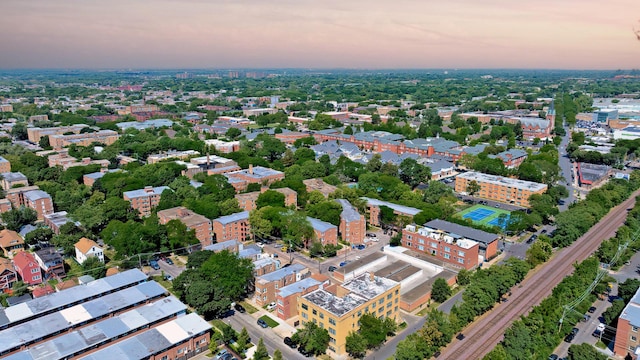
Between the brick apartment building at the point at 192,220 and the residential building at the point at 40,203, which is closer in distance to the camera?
the brick apartment building at the point at 192,220

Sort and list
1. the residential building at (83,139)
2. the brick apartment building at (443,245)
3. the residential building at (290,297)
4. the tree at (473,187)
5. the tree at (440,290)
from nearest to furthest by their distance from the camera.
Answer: the residential building at (290,297) → the tree at (440,290) → the brick apartment building at (443,245) → the tree at (473,187) → the residential building at (83,139)

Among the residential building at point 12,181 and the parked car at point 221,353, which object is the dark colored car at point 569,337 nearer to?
the parked car at point 221,353

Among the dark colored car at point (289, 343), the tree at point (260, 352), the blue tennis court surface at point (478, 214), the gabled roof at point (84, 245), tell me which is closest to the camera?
the tree at point (260, 352)

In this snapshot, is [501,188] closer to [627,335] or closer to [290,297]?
[627,335]

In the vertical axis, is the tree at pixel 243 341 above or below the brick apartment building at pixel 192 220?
below

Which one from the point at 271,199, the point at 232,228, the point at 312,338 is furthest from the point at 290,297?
the point at 271,199

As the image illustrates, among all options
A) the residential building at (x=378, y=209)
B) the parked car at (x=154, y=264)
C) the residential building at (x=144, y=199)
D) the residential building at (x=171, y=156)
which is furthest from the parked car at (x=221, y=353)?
the residential building at (x=171, y=156)

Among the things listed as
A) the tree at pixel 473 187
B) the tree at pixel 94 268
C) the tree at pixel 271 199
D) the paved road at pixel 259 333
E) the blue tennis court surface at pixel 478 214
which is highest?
the tree at pixel 271 199
